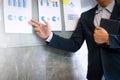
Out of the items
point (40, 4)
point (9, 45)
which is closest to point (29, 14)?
point (40, 4)

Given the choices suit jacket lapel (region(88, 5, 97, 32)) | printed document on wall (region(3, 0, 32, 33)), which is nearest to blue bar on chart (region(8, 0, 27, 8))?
printed document on wall (region(3, 0, 32, 33))

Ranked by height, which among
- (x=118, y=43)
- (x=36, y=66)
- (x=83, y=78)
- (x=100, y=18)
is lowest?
(x=83, y=78)

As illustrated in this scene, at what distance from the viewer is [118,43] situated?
1265mm

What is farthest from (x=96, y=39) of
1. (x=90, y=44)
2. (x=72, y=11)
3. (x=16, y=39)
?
(x=16, y=39)

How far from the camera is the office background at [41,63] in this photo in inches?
49.0

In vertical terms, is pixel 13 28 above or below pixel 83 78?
above

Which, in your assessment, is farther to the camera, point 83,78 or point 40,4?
point 83,78

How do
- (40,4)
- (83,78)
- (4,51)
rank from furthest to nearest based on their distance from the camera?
(83,78), (40,4), (4,51)

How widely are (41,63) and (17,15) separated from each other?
0.31 m

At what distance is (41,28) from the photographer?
132cm

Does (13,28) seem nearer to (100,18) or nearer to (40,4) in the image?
(40,4)

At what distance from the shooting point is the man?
1.26 metres

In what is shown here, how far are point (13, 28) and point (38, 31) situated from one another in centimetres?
15

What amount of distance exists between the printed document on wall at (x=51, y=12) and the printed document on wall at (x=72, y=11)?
5 centimetres
